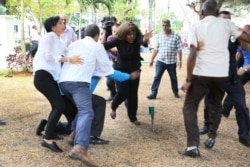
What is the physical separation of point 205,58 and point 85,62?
1.41m

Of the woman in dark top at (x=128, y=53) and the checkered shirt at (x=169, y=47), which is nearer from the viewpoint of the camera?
the woman in dark top at (x=128, y=53)

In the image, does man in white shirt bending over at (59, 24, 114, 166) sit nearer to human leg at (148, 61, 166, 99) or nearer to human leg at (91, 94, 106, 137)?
human leg at (91, 94, 106, 137)

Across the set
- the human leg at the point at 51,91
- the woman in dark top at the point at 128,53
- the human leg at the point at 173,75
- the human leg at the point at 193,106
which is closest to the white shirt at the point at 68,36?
the woman in dark top at the point at 128,53

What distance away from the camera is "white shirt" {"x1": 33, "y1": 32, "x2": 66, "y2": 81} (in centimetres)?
427

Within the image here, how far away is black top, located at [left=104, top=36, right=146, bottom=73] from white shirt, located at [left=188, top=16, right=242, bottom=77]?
1624 mm

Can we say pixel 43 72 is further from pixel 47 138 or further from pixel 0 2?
pixel 0 2

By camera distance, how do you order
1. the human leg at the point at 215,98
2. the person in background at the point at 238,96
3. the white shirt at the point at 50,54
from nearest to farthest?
the human leg at the point at 215,98 < the white shirt at the point at 50,54 < the person in background at the point at 238,96

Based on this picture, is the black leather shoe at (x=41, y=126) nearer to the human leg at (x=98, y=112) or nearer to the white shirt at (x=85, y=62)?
the human leg at (x=98, y=112)

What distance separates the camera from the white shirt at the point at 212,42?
13.1ft

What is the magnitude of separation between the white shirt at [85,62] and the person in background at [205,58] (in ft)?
3.50

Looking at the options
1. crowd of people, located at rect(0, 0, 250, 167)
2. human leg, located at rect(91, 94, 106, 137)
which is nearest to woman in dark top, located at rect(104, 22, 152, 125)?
crowd of people, located at rect(0, 0, 250, 167)

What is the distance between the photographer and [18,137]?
201 inches

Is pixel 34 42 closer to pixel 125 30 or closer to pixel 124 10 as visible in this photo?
pixel 125 30

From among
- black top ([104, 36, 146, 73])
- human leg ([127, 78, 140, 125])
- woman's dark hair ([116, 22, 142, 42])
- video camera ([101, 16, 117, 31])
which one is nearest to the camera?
woman's dark hair ([116, 22, 142, 42])
